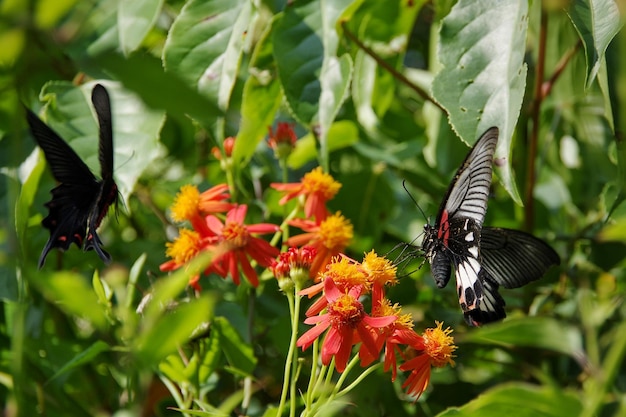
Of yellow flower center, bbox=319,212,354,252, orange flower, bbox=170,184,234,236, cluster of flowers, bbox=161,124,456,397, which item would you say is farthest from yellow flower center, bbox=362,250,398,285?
orange flower, bbox=170,184,234,236

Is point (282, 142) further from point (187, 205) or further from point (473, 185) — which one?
point (473, 185)

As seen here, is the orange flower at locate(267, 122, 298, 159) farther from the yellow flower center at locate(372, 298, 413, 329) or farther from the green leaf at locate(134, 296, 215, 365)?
the green leaf at locate(134, 296, 215, 365)

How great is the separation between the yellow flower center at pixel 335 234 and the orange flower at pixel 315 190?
47 mm

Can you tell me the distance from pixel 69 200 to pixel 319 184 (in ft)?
1.22

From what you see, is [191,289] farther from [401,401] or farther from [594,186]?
[594,186]

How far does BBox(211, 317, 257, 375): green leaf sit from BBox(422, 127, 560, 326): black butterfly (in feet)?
0.98

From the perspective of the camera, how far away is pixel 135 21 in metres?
1.29

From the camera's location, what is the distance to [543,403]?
512 mm

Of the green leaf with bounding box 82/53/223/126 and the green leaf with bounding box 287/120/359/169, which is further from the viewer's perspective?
the green leaf with bounding box 287/120/359/169

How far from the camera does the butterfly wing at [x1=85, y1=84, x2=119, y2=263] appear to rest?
1109 mm

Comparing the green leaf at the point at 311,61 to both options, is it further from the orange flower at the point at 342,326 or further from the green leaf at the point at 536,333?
the green leaf at the point at 536,333

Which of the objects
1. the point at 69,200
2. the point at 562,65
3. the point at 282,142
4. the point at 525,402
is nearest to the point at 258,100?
the point at 282,142

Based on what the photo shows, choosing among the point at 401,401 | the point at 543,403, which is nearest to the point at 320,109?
the point at 401,401

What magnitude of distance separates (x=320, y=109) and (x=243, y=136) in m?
0.13
